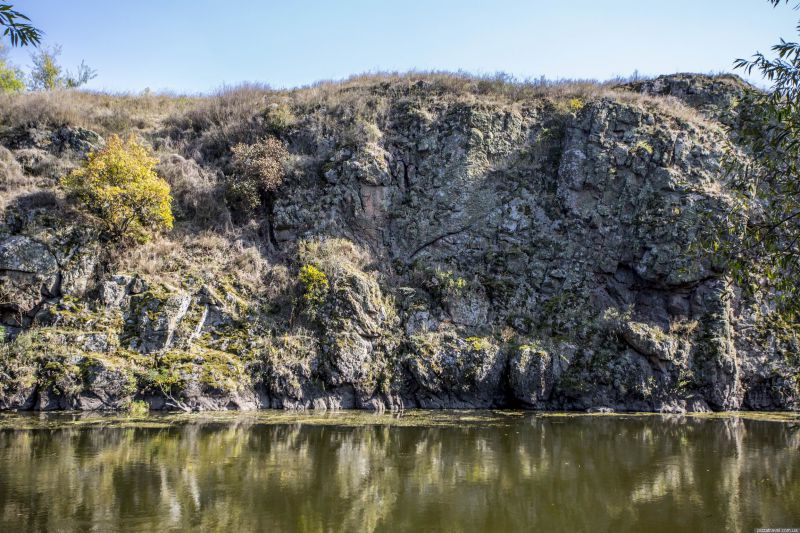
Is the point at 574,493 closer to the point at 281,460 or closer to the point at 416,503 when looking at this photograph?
the point at 416,503

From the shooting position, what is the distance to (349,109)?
107 ft

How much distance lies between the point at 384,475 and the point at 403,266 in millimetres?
16248

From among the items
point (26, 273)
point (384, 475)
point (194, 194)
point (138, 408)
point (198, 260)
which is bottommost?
point (384, 475)

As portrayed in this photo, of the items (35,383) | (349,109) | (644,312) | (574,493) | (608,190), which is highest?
(349,109)

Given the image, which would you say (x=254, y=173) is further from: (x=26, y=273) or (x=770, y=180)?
(x=770, y=180)

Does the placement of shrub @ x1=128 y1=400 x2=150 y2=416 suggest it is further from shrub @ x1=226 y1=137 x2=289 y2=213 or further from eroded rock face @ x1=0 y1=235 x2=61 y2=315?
shrub @ x1=226 y1=137 x2=289 y2=213

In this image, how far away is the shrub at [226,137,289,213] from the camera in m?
28.1

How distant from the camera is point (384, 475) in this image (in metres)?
11.4

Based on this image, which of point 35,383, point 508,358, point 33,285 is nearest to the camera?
point 35,383

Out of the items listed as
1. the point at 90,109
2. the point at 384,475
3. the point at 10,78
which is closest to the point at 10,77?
the point at 10,78

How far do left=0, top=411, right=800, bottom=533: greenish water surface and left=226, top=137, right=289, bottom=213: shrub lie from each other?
12.9 metres

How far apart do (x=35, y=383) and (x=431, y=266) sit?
624 inches

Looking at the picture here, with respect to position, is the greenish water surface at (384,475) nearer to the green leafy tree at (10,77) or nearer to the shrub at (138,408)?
the shrub at (138,408)

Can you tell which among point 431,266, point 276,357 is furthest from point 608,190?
point 276,357
